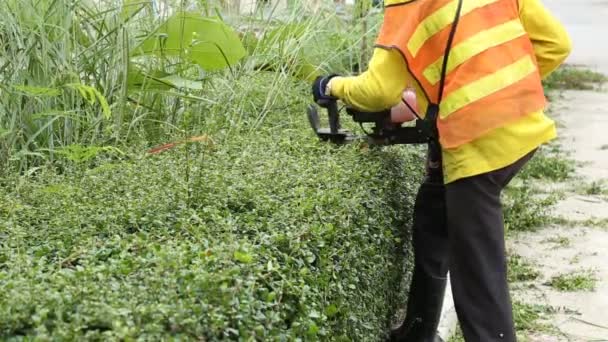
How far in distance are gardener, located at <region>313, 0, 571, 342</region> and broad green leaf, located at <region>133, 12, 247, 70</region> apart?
1192mm

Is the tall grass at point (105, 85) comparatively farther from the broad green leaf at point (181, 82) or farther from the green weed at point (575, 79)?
the green weed at point (575, 79)

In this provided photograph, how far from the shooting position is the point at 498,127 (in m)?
3.43

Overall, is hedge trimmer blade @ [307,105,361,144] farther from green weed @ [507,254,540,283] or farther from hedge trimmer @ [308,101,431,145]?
green weed @ [507,254,540,283]

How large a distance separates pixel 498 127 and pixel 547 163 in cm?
465

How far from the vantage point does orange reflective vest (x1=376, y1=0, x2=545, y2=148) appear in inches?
134

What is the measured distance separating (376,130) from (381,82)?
1.90ft

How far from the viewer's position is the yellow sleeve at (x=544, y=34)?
3645 mm

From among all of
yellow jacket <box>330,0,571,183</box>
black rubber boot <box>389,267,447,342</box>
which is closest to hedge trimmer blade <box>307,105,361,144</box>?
yellow jacket <box>330,0,571,183</box>

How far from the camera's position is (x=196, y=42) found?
4621 millimetres

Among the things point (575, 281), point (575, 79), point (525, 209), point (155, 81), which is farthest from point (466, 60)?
point (575, 79)

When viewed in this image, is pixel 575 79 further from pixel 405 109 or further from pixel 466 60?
pixel 466 60

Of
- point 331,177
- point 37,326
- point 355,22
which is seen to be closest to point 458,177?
point 331,177

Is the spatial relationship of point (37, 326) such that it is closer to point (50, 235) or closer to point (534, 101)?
point (50, 235)

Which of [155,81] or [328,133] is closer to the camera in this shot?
[328,133]
